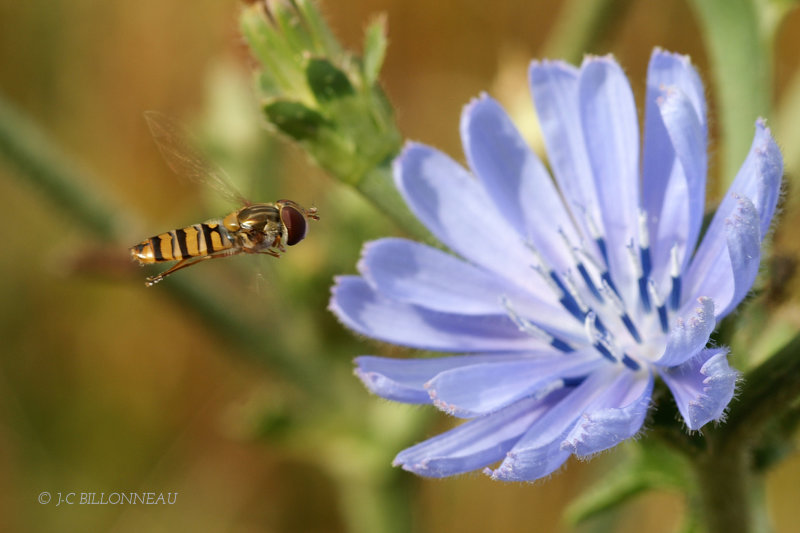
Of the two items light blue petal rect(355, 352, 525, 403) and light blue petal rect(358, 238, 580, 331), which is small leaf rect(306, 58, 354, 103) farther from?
light blue petal rect(355, 352, 525, 403)

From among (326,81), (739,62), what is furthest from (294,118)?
(739,62)

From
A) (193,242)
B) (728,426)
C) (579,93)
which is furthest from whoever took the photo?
(193,242)

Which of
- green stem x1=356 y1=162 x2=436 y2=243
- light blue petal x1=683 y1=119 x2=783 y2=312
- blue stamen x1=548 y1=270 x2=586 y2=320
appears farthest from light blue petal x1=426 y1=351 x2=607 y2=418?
green stem x1=356 y1=162 x2=436 y2=243

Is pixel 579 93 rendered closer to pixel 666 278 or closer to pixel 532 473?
pixel 666 278

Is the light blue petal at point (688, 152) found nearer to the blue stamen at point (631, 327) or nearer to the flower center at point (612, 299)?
the flower center at point (612, 299)

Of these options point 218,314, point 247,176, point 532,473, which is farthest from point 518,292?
point 247,176
